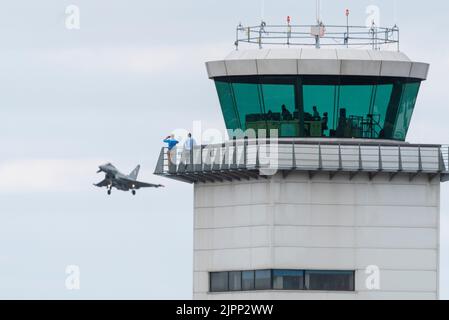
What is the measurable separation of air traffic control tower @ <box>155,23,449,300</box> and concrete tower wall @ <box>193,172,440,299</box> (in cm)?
4

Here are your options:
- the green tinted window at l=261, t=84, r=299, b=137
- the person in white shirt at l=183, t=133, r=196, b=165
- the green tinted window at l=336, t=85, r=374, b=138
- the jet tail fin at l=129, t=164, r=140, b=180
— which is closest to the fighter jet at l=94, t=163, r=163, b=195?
the jet tail fin at l=129, t=164, r=140, b=180

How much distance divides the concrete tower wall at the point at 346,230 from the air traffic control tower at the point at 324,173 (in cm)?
4

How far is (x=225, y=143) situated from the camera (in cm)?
9088

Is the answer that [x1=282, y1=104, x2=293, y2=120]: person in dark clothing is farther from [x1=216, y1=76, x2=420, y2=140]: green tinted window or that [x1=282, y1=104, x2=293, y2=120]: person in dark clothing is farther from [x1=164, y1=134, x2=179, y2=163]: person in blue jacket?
[x1=164, y1=134, x2=179, y2=163]: person in blue jacket

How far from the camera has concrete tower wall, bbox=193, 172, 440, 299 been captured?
296ft

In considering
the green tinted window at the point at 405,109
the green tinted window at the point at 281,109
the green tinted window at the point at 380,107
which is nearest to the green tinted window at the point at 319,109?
the green tinted window at the point at 281,109

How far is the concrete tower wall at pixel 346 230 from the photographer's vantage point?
296ft

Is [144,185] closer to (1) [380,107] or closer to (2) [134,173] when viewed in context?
(2) [134,173]

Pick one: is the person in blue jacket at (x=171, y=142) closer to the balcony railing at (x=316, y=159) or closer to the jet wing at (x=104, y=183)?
the balcony railing at (x=316, y=159)
